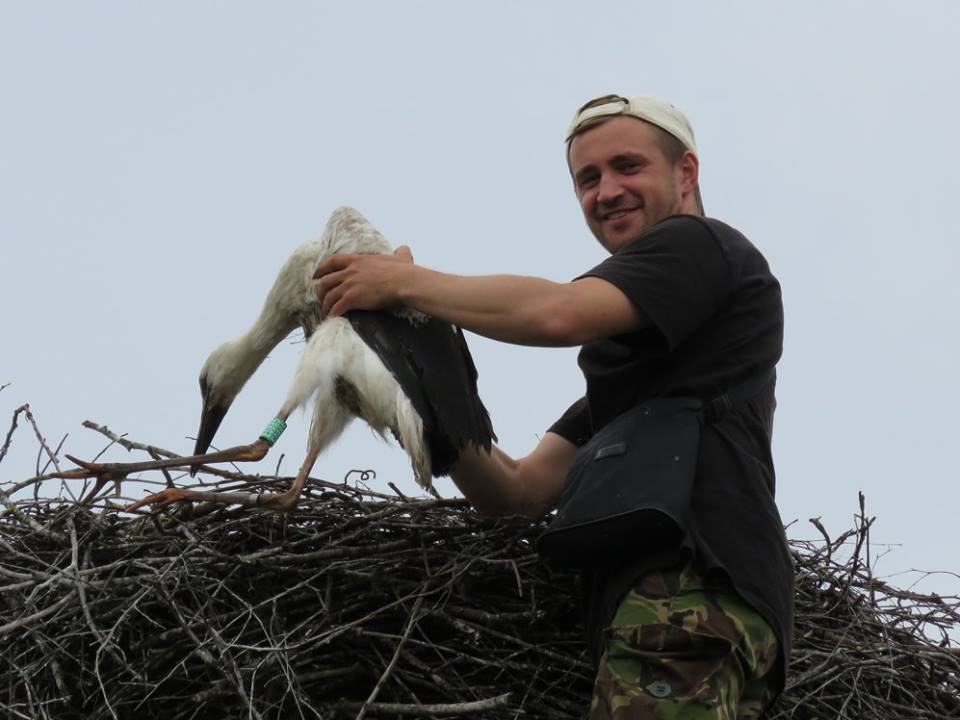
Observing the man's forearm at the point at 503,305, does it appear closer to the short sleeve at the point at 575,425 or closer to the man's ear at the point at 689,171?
the man's ear at the point at 689,171

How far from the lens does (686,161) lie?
3506 mm

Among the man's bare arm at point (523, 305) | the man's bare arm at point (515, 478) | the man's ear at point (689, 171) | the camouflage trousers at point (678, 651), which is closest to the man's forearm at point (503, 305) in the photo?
A: the man's bare arm at point (523, 305)

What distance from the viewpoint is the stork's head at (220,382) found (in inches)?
197

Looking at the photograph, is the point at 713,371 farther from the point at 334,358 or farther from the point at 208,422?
the point at 208,422

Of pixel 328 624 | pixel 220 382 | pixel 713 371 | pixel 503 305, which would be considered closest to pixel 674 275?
pixel 713 371

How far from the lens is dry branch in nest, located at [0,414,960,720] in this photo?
139 inches

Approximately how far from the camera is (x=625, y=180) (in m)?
3.40

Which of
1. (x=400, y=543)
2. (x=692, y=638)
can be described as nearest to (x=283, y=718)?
(x=400, y=543)

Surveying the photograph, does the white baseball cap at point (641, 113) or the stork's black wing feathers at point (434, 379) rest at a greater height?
the white baseball cap at point (641, 113)

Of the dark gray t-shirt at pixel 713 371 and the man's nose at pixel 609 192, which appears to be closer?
the dark gray t-shirt at pixel 713 371

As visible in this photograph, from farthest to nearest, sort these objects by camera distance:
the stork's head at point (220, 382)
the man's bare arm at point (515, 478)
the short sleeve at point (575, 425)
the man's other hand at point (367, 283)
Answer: the stork's head at point (220, 382)
the short sleeve at point (575, 425)
the man's bare arm at point (515, 478)
the man's other hand at point (367, 283)

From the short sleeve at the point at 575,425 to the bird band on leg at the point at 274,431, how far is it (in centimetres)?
87

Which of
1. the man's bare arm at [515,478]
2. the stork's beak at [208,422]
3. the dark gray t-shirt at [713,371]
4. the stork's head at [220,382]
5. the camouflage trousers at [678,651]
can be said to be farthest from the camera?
the stork's beak at [208,422]

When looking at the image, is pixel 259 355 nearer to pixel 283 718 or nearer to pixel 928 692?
pixel 283 718
